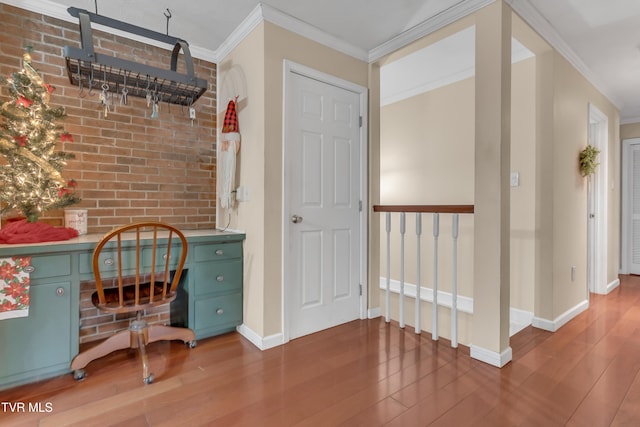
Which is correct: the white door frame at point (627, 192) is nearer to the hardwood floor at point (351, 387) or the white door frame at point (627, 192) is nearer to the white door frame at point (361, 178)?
the hardwood floor at point (351, 387)

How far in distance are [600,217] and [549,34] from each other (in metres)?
2.57

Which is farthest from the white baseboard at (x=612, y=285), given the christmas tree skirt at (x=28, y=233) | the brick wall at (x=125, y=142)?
the christmas tree skirt at (x=28, y=233)

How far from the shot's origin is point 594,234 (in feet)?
13.0

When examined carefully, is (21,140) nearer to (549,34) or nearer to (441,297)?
(549,34)

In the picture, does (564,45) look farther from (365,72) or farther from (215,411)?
(215,411)

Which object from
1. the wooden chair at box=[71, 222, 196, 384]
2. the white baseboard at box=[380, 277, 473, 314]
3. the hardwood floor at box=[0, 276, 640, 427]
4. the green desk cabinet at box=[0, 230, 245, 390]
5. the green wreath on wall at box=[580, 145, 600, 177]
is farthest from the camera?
the white baseboard at box=[380, 277, 473, 314]

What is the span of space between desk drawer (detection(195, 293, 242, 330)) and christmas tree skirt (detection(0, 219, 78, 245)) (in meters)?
0.95

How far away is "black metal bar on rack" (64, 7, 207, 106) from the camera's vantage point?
1.80 meters

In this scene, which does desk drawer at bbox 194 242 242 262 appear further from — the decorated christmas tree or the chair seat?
the decorated christmas tree

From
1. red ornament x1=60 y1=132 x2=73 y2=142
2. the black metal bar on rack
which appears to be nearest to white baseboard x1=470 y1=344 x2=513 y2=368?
the black metal bar on rack

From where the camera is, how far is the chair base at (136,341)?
1.91 metres

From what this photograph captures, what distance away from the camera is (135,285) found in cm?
202

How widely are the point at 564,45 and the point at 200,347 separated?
378 centimetres

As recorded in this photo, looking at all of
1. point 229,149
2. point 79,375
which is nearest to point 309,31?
point 229,149
